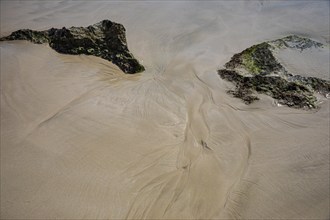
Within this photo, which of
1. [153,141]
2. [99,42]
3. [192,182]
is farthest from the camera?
[99,42]

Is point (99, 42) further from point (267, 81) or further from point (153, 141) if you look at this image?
point (267, 81)

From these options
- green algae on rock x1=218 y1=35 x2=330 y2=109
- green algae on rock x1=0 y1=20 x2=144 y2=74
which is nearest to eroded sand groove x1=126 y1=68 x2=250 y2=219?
green algae on rock x1=218 y1=35 x2=330 y2=109

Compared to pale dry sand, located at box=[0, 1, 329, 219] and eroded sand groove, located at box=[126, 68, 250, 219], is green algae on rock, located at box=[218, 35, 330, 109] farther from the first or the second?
eroded sand groove, located at box=[126, 68, 250, 219]

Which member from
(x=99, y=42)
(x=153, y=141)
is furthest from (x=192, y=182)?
(x=99, y=42)

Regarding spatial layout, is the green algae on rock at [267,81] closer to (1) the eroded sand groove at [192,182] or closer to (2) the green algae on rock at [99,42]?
(1) the eroded sand groove at [192,182]

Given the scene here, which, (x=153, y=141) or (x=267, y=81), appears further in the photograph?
(x=267, y=81)
